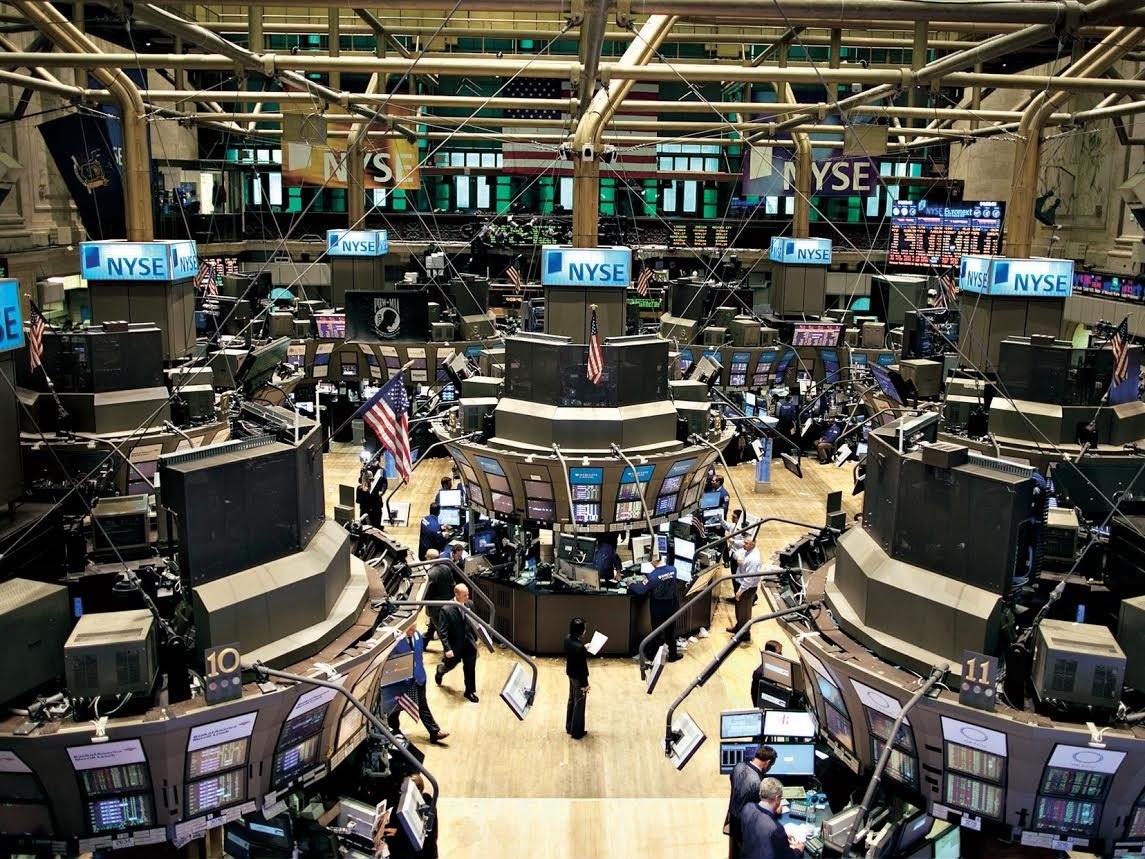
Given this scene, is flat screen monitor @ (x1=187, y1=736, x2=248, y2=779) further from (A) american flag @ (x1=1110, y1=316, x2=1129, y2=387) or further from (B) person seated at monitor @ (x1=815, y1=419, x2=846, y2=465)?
(B) person seated at monitor @ (x1=815, y1=419, x2=846, y2=465)

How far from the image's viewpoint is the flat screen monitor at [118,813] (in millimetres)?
7133

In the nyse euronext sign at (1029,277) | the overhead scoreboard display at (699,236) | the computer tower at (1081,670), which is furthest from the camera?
the overhead scoreboard display at (699,236)

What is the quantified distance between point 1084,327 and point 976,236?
498 centimetres

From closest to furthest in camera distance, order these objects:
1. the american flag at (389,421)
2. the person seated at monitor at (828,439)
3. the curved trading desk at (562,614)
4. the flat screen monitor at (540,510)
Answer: the american flag at (389,421)
the curved trading desk at (562,614)
the flat screen monitor at (540,510)
the person seated at monitor at (828,439)

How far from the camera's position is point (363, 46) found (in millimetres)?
39688

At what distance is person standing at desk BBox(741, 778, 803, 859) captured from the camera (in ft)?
24.5

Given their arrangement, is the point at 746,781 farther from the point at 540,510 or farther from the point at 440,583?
the point at 540,510

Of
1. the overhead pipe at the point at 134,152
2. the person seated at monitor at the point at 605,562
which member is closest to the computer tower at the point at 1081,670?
the person seated at monitor at the point at 605,562

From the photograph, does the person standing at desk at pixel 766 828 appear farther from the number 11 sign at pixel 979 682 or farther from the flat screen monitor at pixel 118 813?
the flat screen monitor at pixel 118 813

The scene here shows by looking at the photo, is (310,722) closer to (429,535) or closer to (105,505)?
(105,505)

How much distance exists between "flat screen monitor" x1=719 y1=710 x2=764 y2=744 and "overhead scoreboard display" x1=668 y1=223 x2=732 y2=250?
108 feet

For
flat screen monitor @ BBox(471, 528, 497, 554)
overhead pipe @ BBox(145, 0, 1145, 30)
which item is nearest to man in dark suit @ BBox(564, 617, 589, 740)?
flat screen monitor @ BBox(471, 528, 497, 554)

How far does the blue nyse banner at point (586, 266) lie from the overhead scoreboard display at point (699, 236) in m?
24.0

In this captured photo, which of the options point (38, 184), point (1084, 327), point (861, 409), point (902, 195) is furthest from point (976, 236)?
point (38, 184)
